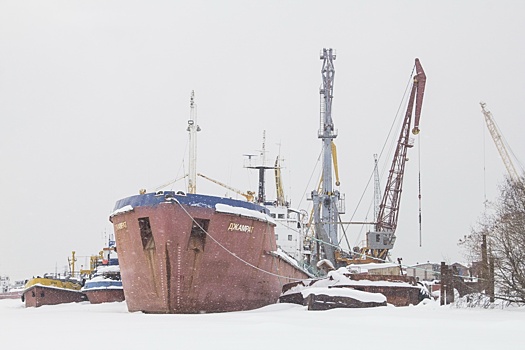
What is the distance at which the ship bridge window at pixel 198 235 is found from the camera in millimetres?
22812

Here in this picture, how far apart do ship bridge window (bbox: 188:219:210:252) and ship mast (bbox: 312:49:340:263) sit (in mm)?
22359

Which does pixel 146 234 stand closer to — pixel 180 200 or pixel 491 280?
pixel 180 200

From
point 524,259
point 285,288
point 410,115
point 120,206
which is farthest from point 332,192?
point 524,259

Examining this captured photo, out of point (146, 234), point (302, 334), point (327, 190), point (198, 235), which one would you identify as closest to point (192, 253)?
point (198, 235)

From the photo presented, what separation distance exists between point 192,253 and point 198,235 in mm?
651

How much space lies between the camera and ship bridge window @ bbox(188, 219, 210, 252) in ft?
74.8

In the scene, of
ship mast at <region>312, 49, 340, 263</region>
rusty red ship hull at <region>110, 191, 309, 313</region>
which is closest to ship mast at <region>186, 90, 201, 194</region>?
rusty red ship hull at <region>110, 191, 309, 313</region>

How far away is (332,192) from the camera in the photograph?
45750 mm

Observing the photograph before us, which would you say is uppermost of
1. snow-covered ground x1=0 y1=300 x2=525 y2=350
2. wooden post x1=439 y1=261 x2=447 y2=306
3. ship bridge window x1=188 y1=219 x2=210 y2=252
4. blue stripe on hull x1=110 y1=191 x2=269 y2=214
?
blue stripe on hull x1=110 y1=191 x2=269 y2=214

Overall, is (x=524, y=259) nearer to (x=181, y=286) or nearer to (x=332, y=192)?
(x=181, y=286)

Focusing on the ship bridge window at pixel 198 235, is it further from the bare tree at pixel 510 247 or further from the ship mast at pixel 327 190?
the ship mast at pixel 327 190

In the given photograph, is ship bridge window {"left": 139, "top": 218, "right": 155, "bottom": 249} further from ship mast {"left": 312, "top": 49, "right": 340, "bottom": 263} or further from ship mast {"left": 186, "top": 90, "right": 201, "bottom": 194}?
ship mast {"left": 312, "top": 49, "right": 340, "bottom": 263}

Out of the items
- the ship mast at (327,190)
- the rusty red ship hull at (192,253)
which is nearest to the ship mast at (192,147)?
the rusty red ship hull at (192,253)

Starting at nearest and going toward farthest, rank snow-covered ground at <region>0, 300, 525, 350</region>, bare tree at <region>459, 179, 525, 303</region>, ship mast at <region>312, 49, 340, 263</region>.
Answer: snow-covered ground at <region>0, 300, 525, 350</region>, bare tree at <region>459, 179, 525, 303</region>, ship mast at <region>312, 49, 340, 263</region>
